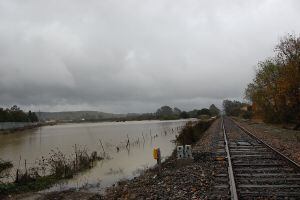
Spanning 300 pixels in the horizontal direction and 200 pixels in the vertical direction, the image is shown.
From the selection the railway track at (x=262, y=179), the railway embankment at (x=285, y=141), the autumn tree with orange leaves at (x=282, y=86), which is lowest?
the railway track at (x=262, y=179)

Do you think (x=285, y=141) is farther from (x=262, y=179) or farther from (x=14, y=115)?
(x=14, y=115)

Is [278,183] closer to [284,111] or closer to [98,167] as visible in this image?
[98,167]

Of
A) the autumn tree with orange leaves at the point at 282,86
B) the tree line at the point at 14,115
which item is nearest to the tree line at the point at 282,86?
the autumn tree with orange leaves at the point at 282,86

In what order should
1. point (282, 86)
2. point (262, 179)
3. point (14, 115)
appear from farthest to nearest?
point (14, 115)
point (282, 86)
point (262, 179)

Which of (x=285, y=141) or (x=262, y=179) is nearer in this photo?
(x=262, y=179)

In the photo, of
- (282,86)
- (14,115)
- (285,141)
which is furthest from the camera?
(14,115)

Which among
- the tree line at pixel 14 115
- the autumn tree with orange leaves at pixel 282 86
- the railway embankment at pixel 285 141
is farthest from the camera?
the tree line at pixel 14 115

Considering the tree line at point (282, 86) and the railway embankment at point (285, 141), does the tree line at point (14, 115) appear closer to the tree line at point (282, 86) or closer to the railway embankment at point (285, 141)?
the tree line at point (282, 86)

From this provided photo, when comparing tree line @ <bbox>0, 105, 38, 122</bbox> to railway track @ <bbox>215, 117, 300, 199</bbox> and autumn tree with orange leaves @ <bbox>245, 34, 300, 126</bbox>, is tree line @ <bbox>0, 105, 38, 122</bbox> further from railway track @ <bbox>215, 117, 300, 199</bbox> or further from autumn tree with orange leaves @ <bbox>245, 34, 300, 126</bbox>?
railway track @ <bbox>215, 117, 300, 199</bbox>

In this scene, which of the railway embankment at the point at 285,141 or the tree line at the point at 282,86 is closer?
the railway embankment at the point at 285,141

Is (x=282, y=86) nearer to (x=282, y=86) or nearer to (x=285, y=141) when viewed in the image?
(x=282, y=86)

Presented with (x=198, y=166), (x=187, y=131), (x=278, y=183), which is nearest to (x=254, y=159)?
(x=198, y=166)

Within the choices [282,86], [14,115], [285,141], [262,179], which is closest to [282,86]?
[282,86]

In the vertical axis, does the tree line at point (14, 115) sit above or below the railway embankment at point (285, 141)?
above
